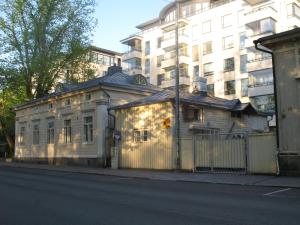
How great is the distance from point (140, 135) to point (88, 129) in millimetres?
6014

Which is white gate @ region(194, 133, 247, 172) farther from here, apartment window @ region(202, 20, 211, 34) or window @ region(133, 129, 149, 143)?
apartment window @ region(202, 20, 211, 34)

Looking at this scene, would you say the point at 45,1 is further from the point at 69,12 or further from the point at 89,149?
the point at 89,149

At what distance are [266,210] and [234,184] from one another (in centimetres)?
686

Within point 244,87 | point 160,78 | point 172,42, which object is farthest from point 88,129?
point 160,78

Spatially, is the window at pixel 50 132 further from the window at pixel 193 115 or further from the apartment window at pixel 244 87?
the apartment window at pixel 244 87

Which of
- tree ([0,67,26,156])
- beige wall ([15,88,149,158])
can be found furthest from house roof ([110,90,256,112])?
A: tree ([0,67,26,156])

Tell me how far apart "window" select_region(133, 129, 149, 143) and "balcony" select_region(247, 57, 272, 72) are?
24.8m

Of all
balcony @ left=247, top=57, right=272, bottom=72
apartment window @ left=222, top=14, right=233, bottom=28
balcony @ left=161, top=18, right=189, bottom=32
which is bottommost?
balcony @ left=247, top=57, right=272, bottom=72

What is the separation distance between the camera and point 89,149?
28344 millimetres

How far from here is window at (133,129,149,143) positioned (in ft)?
78.4

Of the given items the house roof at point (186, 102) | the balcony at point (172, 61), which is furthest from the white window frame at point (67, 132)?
the balcony at point (172, 61)

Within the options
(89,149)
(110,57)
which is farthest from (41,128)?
(110,57)

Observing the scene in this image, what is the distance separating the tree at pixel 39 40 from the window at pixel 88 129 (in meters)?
10.7

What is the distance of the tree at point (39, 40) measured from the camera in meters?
37.5
